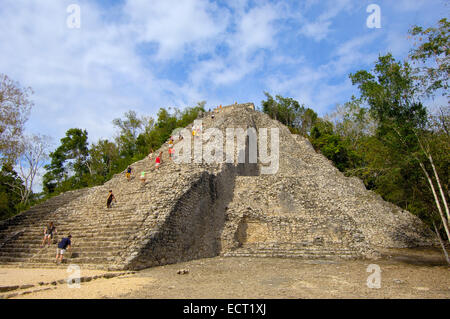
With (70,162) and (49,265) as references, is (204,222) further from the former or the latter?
(70,162)

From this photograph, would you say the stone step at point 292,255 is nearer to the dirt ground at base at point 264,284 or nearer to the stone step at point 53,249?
the dirt ground at base at point 264,284

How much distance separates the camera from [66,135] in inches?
1280

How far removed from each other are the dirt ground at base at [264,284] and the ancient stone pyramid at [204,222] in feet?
4.85

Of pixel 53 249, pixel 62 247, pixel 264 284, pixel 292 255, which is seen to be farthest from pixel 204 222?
pixel 264 284

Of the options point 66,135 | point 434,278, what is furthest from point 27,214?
point 66,135

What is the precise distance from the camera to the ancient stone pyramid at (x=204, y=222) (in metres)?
8.95

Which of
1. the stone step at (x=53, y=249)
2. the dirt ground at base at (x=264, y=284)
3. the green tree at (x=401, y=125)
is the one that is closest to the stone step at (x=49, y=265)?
the stone step at (x=53, y=249)

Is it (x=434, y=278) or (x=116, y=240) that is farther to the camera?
(x=116, y=240)

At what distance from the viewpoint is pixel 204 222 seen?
11625mm

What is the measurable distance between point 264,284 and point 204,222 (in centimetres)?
589

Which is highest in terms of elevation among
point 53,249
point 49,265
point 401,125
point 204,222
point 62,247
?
point 401,125

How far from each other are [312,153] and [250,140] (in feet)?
20.4

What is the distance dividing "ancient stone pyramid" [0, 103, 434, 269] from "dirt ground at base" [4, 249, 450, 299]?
148cm
